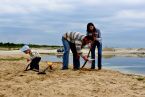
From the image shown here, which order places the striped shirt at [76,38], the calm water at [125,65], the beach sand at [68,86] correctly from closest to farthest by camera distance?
the beach sand at [68,86] → the striped shirt at [76,38] → the calm water at [125,65]

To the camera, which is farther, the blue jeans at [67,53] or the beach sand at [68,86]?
the blue jeans at [67,53]

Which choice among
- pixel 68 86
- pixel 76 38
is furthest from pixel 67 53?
pixel 68 86

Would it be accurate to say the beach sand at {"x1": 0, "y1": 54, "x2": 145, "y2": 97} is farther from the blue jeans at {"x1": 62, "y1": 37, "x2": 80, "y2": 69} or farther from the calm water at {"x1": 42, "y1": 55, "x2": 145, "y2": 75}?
the calm water at {"x1": 42, "y1": 55, "x2": 145, "y2": 75}

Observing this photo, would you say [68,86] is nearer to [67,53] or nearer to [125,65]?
[67,53]

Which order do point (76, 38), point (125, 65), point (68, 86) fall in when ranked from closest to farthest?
point (68, 86) → point (76, 38) → point (125, 65)

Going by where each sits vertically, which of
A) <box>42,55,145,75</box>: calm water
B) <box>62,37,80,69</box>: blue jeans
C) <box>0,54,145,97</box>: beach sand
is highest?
<box>62,37,80,69</box>: blue jeans

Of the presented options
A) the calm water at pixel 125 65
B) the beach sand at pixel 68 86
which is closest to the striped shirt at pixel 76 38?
the beach sand at pixel 68 86

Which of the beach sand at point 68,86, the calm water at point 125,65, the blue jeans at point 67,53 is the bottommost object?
the calm water at point 125,65

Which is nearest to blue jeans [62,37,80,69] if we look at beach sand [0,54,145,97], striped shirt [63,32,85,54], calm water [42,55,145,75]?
striped shirt [63,32,85,54]

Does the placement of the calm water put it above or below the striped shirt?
below

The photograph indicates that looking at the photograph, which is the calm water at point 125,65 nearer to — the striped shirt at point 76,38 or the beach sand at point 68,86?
the striped shirt at point 76,38

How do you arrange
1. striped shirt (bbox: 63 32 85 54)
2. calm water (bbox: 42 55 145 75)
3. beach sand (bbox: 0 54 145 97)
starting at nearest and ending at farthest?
beach sand (bbox: 0 54 145 97) < striped shirt (bbox: 63 32 85 54) < calm water (bbox: 42 55 145 75)

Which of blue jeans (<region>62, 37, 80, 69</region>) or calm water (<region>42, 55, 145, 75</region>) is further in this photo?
calm water (<region>42, 55, 145, 75</region>)

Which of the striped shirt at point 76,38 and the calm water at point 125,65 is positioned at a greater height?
the striped shirt at point 76,38
